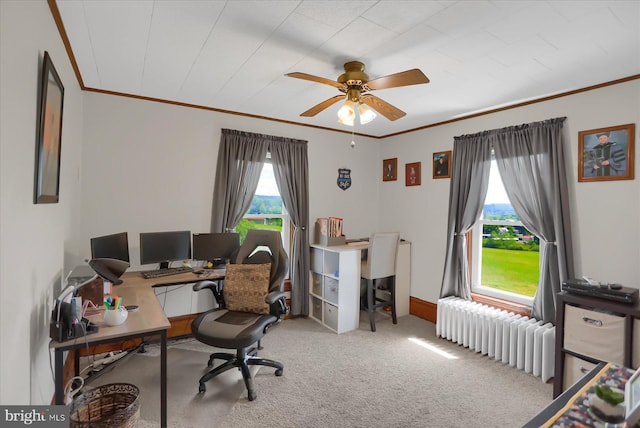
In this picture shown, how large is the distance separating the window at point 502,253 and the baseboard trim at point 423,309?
0.58 m

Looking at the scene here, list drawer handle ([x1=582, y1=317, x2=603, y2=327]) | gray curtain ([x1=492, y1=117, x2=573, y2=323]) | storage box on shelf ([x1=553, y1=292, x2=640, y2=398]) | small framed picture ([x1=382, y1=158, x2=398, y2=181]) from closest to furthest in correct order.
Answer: storage box on shelf ([x1=553, y1=292, x2=640, y2=398]) < drawer handle ([x1=582, y1=317, x2=603, y2=327]) < gray curtain ([x1=492, y1=117, x2=573, y2=323]) < small framed picture ([x1=382, y1=158, x2=398, y2=181])

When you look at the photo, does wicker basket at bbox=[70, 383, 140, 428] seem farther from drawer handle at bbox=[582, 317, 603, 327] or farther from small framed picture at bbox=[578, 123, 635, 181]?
small framed picture at bbox=[578, 123, 635, 181]

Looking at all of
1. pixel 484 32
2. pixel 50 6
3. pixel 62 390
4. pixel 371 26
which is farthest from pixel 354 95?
pixel 62 390

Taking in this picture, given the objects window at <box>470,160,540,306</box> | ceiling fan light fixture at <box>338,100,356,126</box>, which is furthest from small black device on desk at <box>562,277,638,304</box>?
ceiling fan light fixture at <box>338,100,356,126</box>

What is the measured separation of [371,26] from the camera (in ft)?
5.99

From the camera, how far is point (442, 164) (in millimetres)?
3926

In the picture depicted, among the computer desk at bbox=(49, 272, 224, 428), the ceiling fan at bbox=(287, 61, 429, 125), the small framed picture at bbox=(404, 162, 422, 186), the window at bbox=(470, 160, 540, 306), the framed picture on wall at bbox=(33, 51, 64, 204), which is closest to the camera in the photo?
the framed picture on wall at bbox=(33, 51, 64, 204)

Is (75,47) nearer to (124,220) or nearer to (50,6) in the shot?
(50,6)

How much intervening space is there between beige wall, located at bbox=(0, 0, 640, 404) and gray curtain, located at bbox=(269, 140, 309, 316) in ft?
0.70

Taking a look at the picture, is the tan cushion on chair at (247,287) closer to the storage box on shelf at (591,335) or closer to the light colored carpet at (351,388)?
the light colored carpet at (351,388)

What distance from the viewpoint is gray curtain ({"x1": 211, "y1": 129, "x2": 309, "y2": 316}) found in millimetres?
3602

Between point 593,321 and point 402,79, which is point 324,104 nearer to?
point 402,79

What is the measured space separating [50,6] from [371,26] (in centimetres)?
169

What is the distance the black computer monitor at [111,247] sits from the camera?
2.60 m
